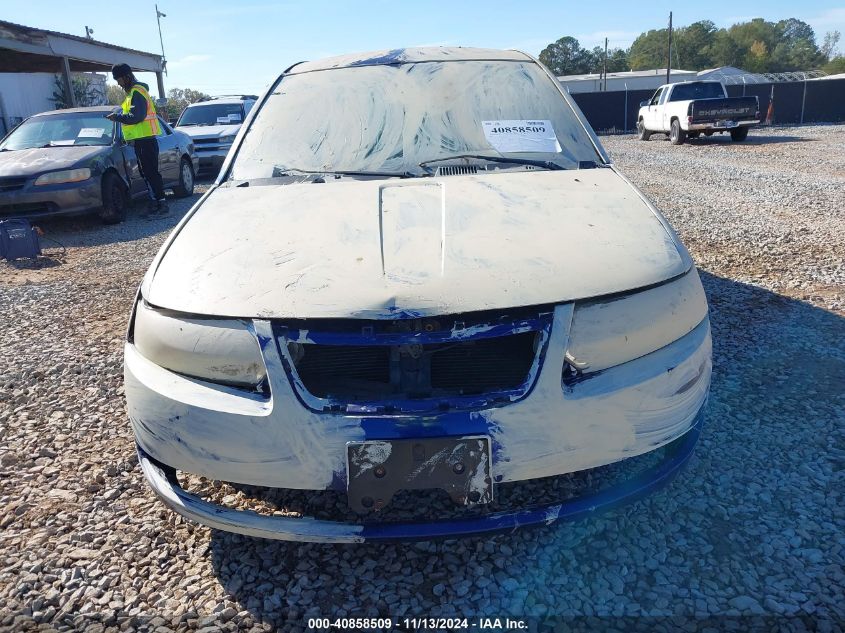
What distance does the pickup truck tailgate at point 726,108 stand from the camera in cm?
1747

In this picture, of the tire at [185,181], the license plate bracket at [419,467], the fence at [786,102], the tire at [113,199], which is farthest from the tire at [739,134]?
the license plate bracket at [419,467]

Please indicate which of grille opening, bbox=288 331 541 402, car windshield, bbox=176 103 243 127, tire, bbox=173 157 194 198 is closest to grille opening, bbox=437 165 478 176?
grille opening, bbox=288 331 541 402

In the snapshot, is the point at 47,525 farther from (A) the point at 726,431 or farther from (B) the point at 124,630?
(A) the point at 726,431

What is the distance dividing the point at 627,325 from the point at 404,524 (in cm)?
87

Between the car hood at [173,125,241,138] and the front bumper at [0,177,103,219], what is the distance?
18.3 feet

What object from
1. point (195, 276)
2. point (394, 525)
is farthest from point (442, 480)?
point (195, 276)

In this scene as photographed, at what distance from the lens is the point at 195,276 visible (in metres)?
2.10

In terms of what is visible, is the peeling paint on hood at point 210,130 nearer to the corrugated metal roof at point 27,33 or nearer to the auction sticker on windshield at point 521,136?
the corrugated metal roof at point 27,33

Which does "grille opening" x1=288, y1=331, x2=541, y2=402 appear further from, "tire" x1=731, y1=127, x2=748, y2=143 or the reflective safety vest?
"tire" x1=731, y1=127, x2=748, y2=143

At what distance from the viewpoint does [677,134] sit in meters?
18.8

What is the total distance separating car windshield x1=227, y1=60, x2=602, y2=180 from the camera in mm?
2980

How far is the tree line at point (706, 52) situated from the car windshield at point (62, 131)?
87453 mm

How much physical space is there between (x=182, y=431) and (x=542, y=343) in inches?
43.0

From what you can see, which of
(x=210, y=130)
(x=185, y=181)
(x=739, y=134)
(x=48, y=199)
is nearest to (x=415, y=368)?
(x=48, y=199)
